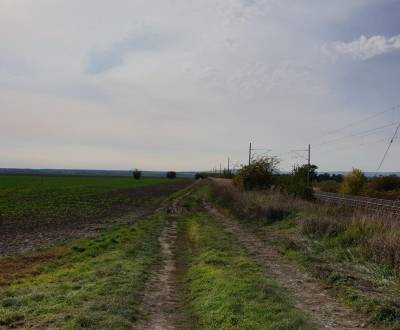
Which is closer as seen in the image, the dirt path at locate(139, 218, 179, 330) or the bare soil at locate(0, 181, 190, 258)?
the dirt path at locate(139, 218, 179, 330)

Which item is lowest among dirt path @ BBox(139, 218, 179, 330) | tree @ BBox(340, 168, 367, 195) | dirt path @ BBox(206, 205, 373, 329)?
dirt path @ BBox(139, 218, 179, 330)

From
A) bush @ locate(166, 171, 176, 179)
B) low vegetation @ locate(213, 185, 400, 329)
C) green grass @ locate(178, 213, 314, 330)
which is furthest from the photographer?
bush @ locate(166, 171, 176, 179)

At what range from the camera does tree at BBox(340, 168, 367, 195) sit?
62188mm

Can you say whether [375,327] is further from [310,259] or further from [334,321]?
[310,259]

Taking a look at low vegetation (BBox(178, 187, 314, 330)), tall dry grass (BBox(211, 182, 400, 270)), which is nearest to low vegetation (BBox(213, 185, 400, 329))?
tall dry grass (BBox(211, 182, 400, 270))

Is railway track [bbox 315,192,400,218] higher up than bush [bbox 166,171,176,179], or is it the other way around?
Answer: bush [bbox 166,171,176,179]

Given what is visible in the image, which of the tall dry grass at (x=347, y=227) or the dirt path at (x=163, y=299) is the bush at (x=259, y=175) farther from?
the dirt path at (x=163, y=299)

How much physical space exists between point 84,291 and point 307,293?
4838 mm

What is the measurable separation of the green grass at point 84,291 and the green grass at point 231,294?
1.22 metres

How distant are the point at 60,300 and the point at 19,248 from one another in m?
10.4

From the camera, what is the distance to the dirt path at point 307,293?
8477mm

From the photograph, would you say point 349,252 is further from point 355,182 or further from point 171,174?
point 171,174

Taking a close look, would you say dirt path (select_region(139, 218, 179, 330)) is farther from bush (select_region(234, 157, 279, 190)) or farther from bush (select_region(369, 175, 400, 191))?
bush (select_region(369, 175, 400, 191))

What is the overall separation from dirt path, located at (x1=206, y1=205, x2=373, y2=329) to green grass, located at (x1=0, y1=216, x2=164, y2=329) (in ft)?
10.7
